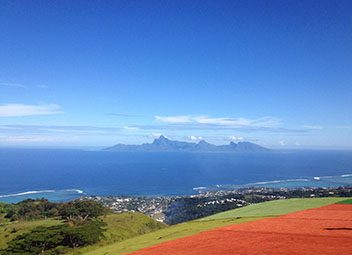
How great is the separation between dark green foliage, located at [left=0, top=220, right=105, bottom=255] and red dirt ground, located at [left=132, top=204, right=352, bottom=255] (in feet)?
69.1

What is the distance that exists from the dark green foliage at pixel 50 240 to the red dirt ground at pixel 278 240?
829 inches

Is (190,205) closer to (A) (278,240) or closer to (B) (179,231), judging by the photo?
(B) (179,231)

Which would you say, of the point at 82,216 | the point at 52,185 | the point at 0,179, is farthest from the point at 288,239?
the point at 0,179

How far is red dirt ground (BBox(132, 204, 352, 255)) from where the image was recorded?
1541 centimetres

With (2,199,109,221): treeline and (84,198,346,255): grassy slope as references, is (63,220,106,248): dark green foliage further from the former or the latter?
(2,199,109,221): treeline

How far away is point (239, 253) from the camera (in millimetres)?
15547

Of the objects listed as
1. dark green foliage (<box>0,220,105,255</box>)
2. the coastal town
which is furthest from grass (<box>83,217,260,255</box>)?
the coastal town

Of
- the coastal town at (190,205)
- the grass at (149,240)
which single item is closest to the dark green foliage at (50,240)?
the grass at (149,240)

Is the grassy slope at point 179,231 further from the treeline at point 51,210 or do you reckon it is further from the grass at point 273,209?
the treeline at point 51,210

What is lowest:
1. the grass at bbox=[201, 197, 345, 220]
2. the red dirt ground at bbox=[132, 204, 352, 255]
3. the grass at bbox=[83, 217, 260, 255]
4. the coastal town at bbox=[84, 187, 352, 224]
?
the coastal town at bbox=[84, 187, 352, 224]

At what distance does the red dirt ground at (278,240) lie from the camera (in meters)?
15.4

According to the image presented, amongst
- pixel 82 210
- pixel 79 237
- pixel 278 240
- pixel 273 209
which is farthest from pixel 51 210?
pixel 278 240

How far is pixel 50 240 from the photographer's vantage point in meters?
37.2

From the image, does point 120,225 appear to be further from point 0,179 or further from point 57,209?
point 0,179
